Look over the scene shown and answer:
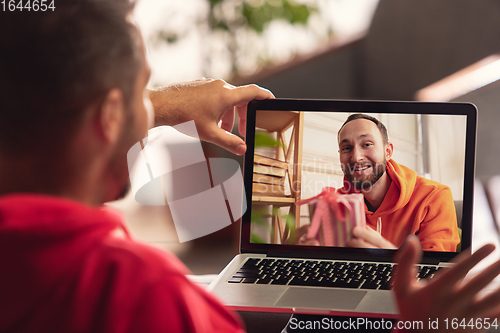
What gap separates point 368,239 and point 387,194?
0.11 meters

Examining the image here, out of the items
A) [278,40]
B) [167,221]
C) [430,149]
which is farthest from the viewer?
[278,40]

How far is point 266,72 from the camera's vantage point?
2338 millimetres

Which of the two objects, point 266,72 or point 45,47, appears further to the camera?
point 266,72

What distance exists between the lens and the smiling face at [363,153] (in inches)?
31.0

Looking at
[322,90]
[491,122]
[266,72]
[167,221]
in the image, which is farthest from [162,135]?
[322,90]

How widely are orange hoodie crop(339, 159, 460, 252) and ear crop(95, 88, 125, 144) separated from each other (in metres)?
0.59

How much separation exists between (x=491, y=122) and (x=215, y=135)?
1.05m

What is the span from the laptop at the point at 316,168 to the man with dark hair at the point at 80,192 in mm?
397

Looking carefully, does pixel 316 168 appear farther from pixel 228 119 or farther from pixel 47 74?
pixel 47 74

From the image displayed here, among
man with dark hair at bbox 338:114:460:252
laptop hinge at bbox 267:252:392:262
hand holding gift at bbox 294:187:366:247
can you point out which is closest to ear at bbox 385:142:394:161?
man with dark hair at bbox 338:114:460:252

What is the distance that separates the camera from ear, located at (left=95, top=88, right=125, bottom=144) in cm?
33

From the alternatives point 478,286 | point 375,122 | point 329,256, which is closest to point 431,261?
point 329,256

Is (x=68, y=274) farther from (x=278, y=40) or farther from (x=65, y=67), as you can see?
(x=278, y=40)

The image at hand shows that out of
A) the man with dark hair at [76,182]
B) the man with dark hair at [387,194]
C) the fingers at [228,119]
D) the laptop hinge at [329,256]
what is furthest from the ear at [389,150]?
the man with dark hair at [76,182]
